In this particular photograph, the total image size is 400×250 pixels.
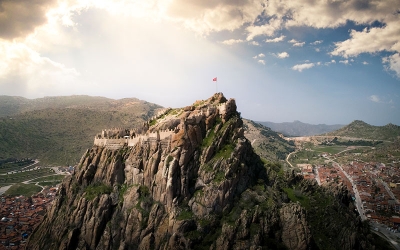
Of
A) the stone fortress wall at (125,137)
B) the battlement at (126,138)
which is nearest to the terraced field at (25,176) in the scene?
the stone fortress wall at (125,137)

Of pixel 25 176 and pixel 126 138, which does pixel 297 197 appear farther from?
pixel 25 176

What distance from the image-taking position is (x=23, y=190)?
375ft

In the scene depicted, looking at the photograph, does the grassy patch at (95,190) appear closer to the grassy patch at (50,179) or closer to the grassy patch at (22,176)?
the grassy patch at (50,179)

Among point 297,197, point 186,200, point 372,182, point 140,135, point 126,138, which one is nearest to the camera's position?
point 186,200

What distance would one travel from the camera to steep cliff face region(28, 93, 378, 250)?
40219mm

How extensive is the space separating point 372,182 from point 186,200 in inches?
4236

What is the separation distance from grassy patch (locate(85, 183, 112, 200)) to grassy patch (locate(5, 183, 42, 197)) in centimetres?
7566

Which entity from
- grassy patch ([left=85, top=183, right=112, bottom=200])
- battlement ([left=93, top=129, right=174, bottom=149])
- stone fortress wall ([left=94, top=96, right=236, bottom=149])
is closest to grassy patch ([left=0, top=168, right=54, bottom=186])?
battlement ([left=93, top=129, right=174, bottom=149])

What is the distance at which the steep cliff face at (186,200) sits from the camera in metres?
40.2

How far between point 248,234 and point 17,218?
232 ft

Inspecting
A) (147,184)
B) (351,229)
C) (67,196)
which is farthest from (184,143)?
(351,229)

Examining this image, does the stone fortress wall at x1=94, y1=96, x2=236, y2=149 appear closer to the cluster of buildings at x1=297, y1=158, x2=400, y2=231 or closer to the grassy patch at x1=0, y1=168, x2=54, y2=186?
the cluster of buildings at x1=297, y1=158, x2=400, y2=231

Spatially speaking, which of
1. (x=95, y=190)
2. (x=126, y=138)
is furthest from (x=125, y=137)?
(x=95, y=190)

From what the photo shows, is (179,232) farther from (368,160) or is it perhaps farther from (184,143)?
(368,160)
